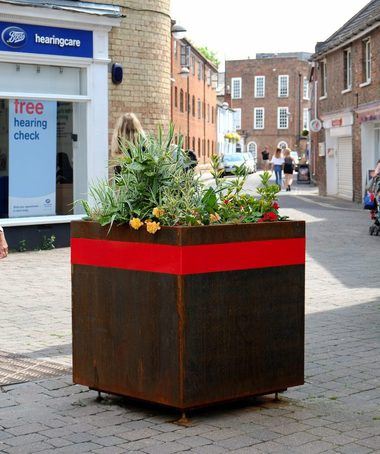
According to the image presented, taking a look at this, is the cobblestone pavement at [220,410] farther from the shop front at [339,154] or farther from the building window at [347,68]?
the building window at [347,68]

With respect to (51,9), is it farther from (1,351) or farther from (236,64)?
(236,64)

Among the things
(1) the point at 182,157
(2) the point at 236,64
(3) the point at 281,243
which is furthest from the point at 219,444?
(2) the point at 236,64

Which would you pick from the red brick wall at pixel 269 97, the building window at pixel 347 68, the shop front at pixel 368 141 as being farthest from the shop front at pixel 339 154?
the red brick wall at pixel 269 97

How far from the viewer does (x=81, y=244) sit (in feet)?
20.0

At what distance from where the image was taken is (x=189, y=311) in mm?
5438

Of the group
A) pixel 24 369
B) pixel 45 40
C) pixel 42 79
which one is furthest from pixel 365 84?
pixel 24 369

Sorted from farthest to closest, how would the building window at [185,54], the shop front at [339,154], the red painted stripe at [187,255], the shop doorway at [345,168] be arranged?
1. the building window at [185,54]
2. the shop doorway at [345,168]
3. the shop front at [339,154]
4. the red painted stripe at [187,255]

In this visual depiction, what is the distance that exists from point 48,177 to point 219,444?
11531mm

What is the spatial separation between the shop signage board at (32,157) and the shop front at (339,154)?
19811 mm

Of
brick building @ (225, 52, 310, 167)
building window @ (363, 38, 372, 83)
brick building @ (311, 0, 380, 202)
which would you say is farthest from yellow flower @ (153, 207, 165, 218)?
brick building @ (225, 52, 310, 167)

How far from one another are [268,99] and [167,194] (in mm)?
103752

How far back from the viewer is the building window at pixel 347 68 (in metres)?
35.4

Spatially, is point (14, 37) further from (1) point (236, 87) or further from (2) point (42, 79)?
(1) point (236, 87)

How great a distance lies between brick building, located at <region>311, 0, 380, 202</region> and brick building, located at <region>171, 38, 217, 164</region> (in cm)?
1402
